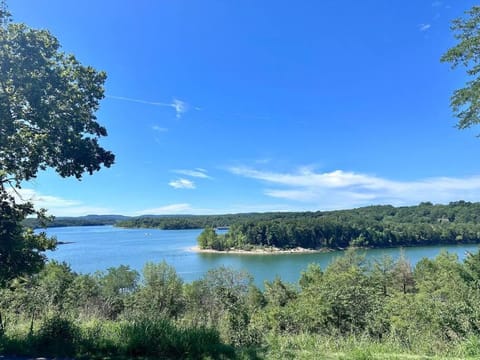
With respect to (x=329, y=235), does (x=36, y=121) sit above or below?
above

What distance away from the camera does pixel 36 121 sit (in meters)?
5.96

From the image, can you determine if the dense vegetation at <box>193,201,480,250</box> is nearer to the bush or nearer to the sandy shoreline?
the sandy shoreline

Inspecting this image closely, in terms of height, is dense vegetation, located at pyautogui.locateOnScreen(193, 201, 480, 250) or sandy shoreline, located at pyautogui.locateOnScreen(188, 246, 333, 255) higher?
dense vegetation, located at pyautogui.locateOnScreen(193, 201, 480, 250)

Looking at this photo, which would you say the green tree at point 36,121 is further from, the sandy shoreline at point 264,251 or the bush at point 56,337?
the sandy shoreline at point 264,251

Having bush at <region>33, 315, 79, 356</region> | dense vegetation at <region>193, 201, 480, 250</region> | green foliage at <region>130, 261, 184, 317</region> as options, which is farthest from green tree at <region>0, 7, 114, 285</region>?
dense vegetation at <region>193, 201, 480, 250</region>

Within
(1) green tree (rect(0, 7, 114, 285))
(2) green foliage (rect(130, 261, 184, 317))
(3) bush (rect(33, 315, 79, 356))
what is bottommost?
(2) green foliage (rect(130, 261, 184, 317))

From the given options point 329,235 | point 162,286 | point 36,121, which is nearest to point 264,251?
point 329,235

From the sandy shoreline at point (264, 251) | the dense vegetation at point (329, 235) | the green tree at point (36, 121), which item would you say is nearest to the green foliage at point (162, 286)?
the green tree at point (36, 121)

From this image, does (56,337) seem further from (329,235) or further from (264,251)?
(329,235)

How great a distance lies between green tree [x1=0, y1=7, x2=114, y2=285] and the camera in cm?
562

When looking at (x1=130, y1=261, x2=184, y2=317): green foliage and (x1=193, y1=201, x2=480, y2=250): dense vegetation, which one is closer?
(x1=130, y1=261, x2=184, y2=317): green foliage

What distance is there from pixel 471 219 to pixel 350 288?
4688 inches

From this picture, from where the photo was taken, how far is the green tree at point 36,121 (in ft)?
18.4

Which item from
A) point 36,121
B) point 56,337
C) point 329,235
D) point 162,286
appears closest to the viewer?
point 56,337
